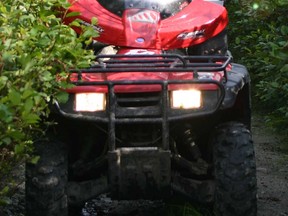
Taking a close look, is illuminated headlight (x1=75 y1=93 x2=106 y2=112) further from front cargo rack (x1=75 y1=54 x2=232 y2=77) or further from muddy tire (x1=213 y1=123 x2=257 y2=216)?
muddy tire (x1=213 y1=123 x2=257 y2=216)

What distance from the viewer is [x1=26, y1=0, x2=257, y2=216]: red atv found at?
11.9 ft

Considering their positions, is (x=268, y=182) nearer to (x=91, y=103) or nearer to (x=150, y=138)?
(x=150, y=138)

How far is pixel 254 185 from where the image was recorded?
12.5 ft

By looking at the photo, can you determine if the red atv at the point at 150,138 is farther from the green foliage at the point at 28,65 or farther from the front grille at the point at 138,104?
the green foliage at the point at 28,65

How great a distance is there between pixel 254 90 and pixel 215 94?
6276mm

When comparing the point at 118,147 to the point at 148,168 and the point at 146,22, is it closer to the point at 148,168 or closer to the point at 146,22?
the point at 148,168

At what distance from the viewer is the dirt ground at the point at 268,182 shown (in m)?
4.69

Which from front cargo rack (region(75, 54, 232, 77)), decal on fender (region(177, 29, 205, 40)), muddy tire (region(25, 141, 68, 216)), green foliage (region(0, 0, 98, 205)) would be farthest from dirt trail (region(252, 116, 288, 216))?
green foliage (region(0, 0, 98, 205))

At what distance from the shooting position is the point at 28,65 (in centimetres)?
284

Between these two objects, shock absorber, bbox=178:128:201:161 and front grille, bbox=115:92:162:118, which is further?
shock absorber, bbox=178:128:201:161

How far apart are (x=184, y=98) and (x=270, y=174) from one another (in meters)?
2.49

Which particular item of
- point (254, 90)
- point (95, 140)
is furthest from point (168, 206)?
point (254, 90)

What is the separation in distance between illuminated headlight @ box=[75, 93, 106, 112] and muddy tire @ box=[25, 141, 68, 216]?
0.34 m

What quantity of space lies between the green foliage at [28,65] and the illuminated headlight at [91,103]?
0.49ft
